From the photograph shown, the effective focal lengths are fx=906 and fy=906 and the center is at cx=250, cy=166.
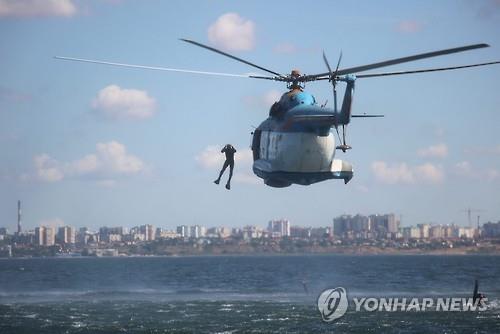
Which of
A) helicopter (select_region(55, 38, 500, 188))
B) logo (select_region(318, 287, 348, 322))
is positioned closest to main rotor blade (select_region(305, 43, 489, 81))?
helicopter (select_region(55, 38, 500, 188))

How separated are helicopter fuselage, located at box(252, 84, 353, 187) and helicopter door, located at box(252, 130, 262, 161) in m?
1.63

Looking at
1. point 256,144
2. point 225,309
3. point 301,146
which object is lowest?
point 225,309

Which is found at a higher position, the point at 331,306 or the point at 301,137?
the point at 301,137

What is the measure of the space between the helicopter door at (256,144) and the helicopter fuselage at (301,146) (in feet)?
5.36

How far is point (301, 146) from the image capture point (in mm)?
37469

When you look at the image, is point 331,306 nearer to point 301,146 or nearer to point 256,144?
point 256,144

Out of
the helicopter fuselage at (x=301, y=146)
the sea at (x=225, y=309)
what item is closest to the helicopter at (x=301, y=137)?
the helicopter fuselage at (x=301, y=146)

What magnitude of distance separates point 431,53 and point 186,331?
43.4 metres

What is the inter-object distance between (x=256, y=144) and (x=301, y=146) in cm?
440

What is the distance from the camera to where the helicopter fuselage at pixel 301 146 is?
37.3m

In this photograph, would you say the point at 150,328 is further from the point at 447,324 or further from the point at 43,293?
the point at 43,293

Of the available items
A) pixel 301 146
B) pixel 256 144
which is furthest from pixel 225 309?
pixel 301 146

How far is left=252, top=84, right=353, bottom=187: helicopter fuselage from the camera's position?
37312 millimetres

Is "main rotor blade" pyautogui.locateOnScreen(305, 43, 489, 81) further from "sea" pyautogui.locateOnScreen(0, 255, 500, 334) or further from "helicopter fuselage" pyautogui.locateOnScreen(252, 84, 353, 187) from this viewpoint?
"sea" pyautogui.locateOnScreen(0, 255, 500, 334)
